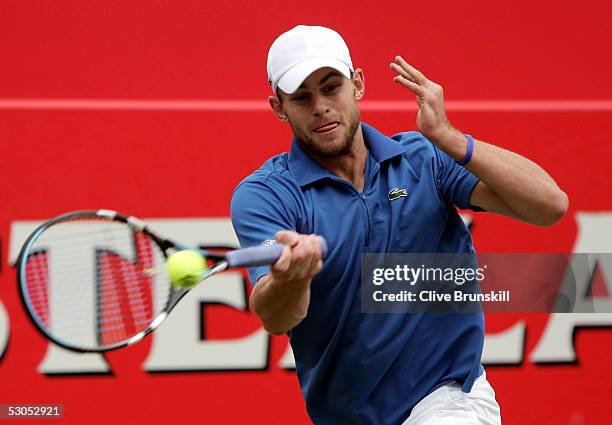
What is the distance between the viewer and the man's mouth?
2.76 m

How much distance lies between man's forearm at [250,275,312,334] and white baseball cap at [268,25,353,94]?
1.74 feet

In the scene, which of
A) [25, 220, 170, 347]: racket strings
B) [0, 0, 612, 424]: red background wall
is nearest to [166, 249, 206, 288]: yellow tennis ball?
[25, 220, 170, 347]: racket strings

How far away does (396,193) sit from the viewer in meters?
2.77

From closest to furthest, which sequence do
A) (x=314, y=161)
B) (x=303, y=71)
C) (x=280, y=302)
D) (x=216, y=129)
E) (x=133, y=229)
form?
(x=280, y=302)
(x=133, y=229)
(x=303, y=71)
(x=314, y=161)
(x=216, y=129)

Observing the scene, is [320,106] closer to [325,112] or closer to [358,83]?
[325,112]

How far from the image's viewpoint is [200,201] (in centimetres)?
408

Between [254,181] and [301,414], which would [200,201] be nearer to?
[301,414]

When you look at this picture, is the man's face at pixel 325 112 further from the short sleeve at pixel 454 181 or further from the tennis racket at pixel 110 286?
the tennis racket at pixel 110 286

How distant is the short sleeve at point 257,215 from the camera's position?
2.63 meters

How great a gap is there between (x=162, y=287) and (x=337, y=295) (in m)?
0.43

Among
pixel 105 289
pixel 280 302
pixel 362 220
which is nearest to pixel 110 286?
pixel 105 289

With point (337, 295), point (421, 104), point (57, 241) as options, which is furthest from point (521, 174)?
point (57, 241)

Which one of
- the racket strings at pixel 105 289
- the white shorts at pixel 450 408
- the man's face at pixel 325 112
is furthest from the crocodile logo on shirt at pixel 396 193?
the racket strings at pixel 105 289

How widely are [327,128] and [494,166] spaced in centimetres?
44
